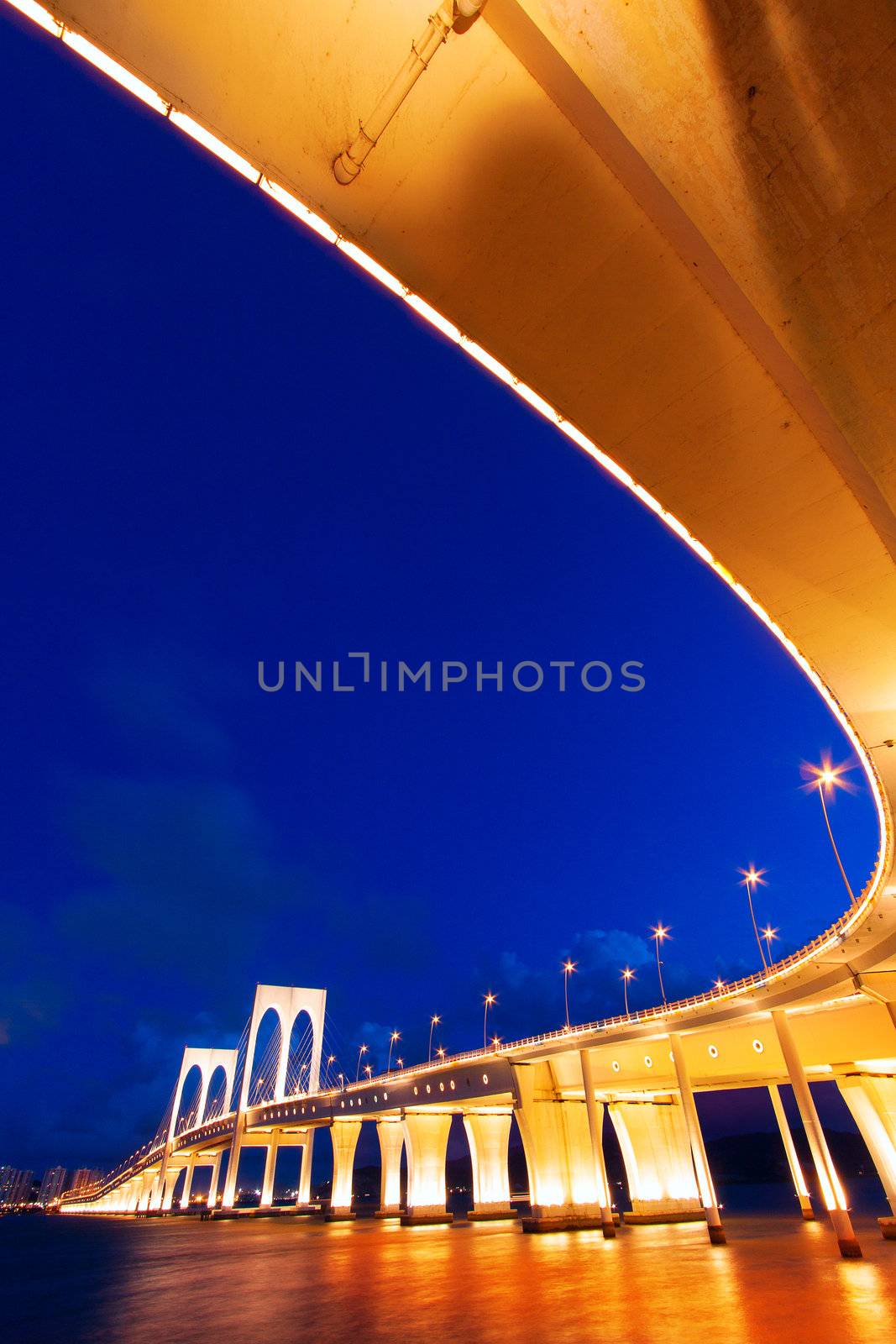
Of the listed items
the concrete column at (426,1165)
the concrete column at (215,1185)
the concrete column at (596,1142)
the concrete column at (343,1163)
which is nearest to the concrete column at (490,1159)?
the concrete column at (426,1165)

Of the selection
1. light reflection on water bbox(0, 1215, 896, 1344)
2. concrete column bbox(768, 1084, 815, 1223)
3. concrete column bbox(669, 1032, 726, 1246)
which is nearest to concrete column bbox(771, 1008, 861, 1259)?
light reflection on water bbox(0, 1215, 896, 1344)

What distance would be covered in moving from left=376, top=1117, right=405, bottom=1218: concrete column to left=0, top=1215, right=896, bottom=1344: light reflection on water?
2301cm

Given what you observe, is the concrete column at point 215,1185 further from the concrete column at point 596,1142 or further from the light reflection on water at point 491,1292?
the concrete column at point 596,1142

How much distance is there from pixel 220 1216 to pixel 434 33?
125 meters

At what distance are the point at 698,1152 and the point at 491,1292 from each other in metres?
15.6

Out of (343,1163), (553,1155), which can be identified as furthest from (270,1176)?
(553,1155)

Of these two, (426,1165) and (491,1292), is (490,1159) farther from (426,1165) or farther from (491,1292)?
(491,1292)

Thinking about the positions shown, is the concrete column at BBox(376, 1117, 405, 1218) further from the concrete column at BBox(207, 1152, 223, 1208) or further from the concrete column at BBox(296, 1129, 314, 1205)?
the concrete column at BBox(207, 1152, 223, 1208)

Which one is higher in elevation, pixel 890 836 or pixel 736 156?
pixel 890 836

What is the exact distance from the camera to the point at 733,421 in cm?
667

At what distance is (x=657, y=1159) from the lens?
46.8 m

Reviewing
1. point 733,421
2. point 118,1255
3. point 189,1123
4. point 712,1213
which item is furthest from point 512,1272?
point 189,1123

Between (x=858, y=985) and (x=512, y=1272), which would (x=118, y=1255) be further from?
(x=858, y=985)

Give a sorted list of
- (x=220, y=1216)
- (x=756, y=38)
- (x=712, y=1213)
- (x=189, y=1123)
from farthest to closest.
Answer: (x=189, y=1123)
(x=220, y=1216)
(x=712, y=1213)
(x=756, y=38)
